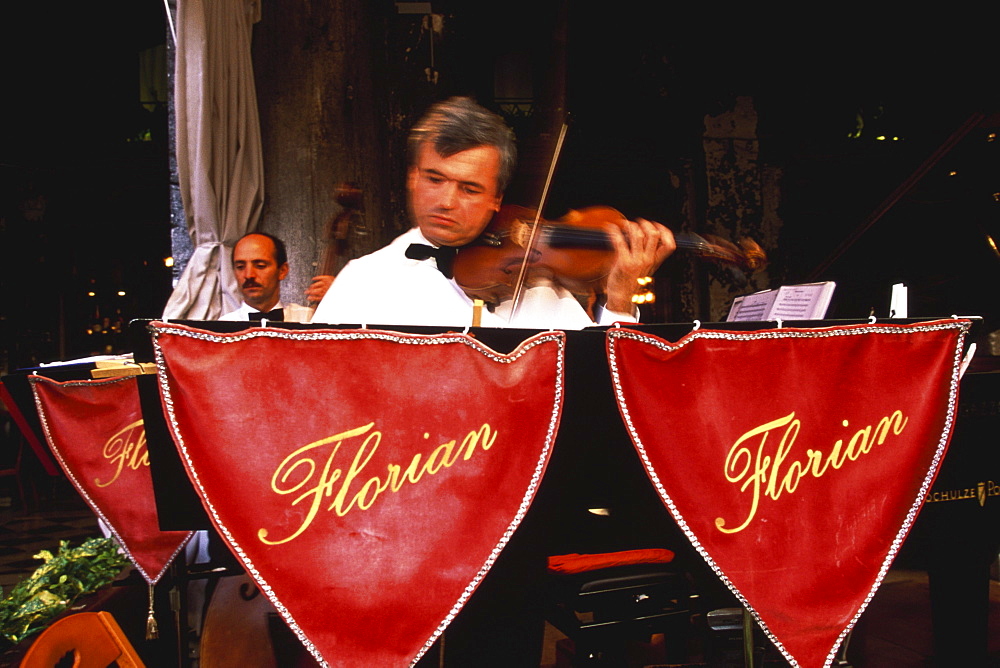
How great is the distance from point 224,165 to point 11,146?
6.31m

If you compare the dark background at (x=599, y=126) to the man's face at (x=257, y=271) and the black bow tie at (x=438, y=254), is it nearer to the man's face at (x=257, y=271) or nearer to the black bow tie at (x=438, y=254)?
the man's face at (x=257, y=271)

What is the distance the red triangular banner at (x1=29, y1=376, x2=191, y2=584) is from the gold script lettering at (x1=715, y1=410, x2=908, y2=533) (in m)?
1.39

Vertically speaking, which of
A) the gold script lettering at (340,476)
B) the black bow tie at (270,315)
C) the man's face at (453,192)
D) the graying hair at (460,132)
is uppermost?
the graying hair at (460,132)

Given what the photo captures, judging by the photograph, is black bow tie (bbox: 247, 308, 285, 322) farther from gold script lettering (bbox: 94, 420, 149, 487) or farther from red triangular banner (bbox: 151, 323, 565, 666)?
red triangular banner (bbox: 151, 323, 565, 666)

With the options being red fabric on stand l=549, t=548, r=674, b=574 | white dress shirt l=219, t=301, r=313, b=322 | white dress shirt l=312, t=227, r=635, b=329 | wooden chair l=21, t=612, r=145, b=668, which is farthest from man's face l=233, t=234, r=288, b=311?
wooden chair l=21, t=612, r=145, b=668

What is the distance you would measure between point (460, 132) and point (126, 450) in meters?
1.20

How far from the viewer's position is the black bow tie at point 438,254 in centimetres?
194

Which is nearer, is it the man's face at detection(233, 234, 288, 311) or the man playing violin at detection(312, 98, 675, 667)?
the man playing violin at detection(312, 98, 675, 667)

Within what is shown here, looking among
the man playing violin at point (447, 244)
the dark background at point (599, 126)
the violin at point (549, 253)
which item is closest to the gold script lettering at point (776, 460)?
the man playing violin at point (447, 244)

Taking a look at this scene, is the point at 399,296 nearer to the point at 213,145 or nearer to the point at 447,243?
the point at 447,243

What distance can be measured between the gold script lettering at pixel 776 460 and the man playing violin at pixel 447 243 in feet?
2.31

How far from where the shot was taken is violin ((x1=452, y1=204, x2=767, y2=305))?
6.54ft

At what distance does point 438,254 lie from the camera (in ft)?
6.46

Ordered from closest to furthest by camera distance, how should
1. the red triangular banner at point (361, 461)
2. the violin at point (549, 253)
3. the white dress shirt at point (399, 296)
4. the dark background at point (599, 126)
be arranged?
the red triangular banner at point (361, 461) → the white dress shirt at point (399, 296) → the violin at point (549, 253) → the dark background at point (599, 126)
